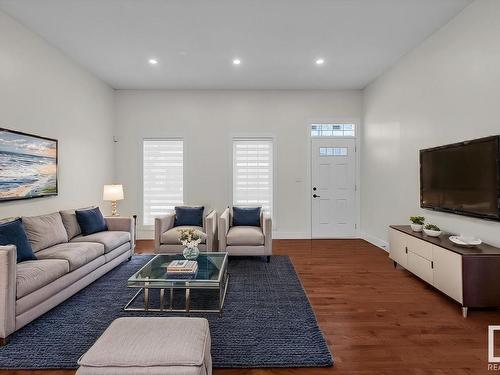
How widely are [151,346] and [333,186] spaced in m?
4.92

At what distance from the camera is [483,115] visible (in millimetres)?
2777

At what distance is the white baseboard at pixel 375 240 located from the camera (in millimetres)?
4720

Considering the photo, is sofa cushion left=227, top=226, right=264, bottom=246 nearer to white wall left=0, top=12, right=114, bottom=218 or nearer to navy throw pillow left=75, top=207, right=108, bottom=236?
navy throw pillow left=75, top=207, right=108, bottom=236

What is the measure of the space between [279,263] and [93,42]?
13.9 ft

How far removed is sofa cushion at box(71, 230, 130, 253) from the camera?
3492 mm

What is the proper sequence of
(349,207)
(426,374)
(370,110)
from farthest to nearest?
1. (349,207)
2. (370,110)
3. (426,374)

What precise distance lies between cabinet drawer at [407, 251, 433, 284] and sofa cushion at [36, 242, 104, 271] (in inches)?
155

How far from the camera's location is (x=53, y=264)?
256 cm

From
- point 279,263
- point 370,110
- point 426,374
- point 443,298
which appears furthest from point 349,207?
point 426,374

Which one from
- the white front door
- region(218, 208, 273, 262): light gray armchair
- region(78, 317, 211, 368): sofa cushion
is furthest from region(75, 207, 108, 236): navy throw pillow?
the white front door

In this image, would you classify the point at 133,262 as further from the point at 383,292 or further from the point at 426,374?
the point at 426,374

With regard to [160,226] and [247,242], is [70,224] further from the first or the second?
[247,242]

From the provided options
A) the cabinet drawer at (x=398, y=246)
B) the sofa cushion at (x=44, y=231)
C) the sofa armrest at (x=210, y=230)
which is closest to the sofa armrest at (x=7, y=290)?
the sofa cushion at (x=44, y=231)

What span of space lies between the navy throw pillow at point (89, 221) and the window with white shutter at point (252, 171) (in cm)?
256
